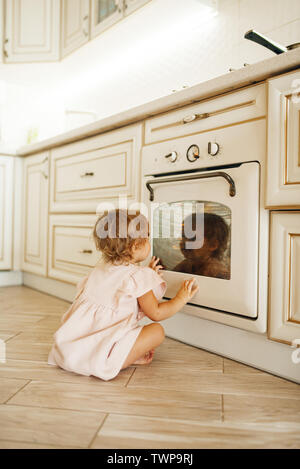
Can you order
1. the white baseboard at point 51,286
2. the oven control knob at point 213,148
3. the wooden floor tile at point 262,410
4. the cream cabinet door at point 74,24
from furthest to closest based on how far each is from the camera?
the cream cabinet door at point 74,24
the white baseboard at point 51,286
the oven control knob at point 213,148
the wooden floor tile at point 262,410

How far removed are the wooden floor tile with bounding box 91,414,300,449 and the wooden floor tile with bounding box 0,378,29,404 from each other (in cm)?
27

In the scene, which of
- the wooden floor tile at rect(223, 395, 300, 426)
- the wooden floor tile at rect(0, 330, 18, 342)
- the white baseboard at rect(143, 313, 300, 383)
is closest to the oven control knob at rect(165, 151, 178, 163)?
the white baseboard at rect(143, 313, 300, 383)

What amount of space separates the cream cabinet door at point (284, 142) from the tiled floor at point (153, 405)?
1.58 ft

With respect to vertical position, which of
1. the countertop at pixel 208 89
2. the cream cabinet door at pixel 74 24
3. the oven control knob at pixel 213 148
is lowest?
the oven control knob at pixel 213 148

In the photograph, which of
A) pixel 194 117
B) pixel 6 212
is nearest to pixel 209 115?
pixel 194 117

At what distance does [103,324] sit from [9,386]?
285 millimetres

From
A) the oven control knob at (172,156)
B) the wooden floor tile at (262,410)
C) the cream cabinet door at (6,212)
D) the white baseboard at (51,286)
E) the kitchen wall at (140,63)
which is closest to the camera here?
the wooden floor tile at (262,410)

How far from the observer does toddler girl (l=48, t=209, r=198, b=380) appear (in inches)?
42.5

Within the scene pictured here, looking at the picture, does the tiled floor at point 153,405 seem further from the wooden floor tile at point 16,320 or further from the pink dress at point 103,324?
the wooden floor tile at point 16,320

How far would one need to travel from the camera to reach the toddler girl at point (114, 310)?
1.08m

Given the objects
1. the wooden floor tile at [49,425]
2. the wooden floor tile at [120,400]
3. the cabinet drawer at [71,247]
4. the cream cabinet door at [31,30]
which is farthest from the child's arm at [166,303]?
the cream cabinet door at [31,30]

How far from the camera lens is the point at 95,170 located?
5.86ft

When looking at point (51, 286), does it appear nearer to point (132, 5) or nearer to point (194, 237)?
point (194, 237)

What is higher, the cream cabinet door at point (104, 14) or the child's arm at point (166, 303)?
the cream cabinet door at point (104, 14)
